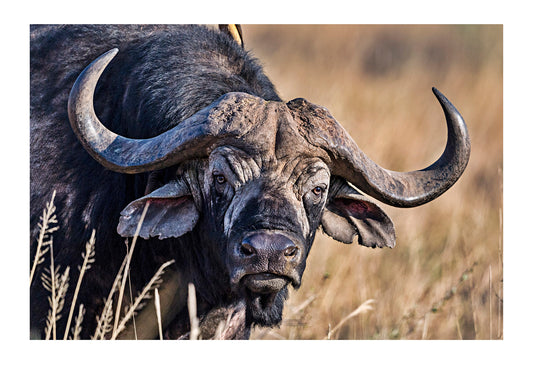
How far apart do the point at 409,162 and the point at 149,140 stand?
16.8 feet

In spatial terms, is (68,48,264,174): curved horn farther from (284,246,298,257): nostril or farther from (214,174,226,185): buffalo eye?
(284,246,298,257): nostril

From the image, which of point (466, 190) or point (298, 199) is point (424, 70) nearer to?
point (466, 190)

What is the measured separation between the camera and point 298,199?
14.7 feet

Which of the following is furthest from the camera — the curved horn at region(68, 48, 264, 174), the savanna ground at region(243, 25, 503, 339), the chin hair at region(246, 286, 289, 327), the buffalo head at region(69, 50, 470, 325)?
the savanna ground at region(243, 25, 503, 339)

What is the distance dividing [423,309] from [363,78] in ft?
11.5

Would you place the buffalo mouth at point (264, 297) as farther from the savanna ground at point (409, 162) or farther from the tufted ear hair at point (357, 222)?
the savanna ground at point (409, 162)

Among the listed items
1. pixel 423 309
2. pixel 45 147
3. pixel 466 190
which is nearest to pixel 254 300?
pixel 45 147

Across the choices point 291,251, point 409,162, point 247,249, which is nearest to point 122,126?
point 247,249

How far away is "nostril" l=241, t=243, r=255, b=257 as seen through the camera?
13.4 ft

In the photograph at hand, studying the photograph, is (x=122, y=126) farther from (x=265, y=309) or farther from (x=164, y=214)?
(x=265, y=309)

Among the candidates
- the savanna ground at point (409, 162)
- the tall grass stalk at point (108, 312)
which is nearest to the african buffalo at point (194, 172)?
the tall grass stalk at point (108, 312)

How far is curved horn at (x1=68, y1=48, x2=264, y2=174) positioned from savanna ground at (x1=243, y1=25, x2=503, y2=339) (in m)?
2.06

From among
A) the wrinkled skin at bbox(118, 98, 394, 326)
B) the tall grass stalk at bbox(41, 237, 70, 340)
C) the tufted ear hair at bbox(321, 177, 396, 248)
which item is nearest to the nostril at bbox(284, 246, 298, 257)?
the wrinkled skin at bbox(118, 98, 394, 326)

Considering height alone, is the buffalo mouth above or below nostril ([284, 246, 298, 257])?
below
